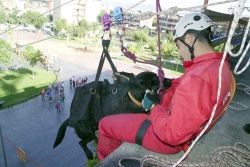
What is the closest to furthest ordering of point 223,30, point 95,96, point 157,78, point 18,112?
1. point 157,78
2. point 95,96
3. point 223,30
4. point 18,112

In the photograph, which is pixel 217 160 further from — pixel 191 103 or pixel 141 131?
pixel 191 103

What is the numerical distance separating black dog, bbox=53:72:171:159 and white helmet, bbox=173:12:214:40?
79cm

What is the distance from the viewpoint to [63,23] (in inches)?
2034

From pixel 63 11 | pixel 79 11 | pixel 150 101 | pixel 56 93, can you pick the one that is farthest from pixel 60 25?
pixel 150 101

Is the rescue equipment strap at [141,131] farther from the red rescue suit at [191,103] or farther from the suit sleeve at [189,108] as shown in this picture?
the suit sleeve at [189,108]

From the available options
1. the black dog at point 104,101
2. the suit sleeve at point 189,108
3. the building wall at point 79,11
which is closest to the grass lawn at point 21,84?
the black dog at point 104,101

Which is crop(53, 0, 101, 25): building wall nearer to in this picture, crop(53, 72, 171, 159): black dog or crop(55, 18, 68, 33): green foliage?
crop(55, 18, 68, 33): green foliage

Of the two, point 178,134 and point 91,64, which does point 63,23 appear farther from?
point 178,134

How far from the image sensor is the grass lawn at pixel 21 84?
1818 centimetres

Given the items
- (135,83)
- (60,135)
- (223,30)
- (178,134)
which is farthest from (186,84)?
(223,30)

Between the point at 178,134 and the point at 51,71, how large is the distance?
2680 cm

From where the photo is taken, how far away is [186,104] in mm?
1718

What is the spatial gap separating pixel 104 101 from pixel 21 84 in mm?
20534

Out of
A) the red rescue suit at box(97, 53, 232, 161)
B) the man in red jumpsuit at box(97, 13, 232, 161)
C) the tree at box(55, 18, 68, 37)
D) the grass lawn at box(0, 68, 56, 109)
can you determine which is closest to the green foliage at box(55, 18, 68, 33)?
the tree at box(55, 18, 68, 37)
